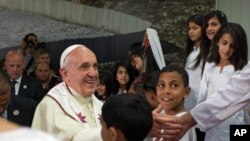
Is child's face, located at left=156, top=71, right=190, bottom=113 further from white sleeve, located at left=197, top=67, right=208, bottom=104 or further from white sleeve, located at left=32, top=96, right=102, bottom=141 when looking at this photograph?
white sleeve, located at left=32, top=96, right=102, bottom=141

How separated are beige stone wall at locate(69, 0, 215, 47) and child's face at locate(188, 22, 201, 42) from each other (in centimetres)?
373

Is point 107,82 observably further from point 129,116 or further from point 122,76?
point 129,116

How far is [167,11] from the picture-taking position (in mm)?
9281

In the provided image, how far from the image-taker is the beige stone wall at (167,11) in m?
9.05

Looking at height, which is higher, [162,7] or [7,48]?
[162,7]

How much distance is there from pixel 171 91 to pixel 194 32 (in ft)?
5.42

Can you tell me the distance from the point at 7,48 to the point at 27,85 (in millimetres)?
3081

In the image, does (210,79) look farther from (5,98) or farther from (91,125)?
(5,98)

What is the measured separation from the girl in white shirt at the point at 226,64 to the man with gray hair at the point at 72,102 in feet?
3.43

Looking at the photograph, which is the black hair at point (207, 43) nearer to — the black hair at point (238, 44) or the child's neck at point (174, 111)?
the black hair at point (238, 44)

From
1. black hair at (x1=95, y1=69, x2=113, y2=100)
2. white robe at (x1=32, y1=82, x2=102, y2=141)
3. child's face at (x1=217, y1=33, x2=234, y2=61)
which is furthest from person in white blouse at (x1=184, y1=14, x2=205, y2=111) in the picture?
white robe at (x1=32, y1=82, x2=102, y2=141)

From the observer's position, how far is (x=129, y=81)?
5.79m

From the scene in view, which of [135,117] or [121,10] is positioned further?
[121,10]

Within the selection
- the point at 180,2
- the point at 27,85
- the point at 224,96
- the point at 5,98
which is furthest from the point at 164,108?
the point at 180,2
